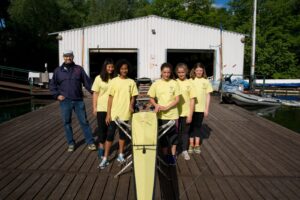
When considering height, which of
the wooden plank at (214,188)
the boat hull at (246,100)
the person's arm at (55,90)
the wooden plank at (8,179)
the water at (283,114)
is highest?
the person's arm at (55,90)

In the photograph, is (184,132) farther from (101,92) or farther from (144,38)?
(144,38)

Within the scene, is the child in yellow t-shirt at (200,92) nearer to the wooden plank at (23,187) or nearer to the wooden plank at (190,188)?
the wooden plank at (190,188)

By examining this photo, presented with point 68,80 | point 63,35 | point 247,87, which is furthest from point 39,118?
point 247,87

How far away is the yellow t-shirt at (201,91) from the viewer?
15.8 feet

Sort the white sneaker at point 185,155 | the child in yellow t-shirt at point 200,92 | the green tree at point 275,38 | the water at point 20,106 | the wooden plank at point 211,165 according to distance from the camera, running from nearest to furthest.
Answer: the wooden plank at point 211,165, the white sneaker at point 185,155, the child in yellow t-shirt at point 200,92, the water at point 20,106, the green tree at point 275,38

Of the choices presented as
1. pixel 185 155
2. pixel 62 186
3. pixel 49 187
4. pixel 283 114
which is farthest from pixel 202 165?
pixel 283 114

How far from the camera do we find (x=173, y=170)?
14.0 ft

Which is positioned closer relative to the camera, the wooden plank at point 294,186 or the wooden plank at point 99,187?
the wooden plank at point 99,187

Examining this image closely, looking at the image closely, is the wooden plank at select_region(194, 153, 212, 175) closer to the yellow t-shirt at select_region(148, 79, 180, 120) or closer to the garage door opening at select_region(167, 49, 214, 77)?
the yellow t-shirt at select_region(148, 79, 180, 120)

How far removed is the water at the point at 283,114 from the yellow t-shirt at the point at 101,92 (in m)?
6.87

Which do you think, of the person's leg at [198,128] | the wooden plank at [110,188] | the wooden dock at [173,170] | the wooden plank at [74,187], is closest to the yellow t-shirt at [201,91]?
the person's leg at [198,128]

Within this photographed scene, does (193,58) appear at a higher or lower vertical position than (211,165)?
higher

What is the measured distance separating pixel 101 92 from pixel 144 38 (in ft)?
38.4

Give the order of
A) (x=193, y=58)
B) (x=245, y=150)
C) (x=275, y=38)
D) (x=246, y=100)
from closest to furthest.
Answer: (x=245, y=150) < (x=246, y=100) < (x=193, y=58) < (x=275, y=38)
